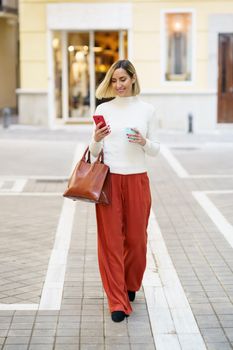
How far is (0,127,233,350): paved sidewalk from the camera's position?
4.85 metres

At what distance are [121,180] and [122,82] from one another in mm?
714

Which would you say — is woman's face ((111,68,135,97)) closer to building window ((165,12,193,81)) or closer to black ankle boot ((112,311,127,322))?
black ankle boot ((112,311,127,322))

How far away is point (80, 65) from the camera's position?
19688 mm

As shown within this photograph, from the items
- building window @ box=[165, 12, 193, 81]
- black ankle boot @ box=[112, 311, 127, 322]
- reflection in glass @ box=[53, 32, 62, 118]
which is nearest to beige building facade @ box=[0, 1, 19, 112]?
reflection in glass @ box=[53, 32, 62, 118]

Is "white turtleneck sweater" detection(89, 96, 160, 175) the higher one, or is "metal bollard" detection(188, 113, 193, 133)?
"white turtleneck sweater" detection(89, 96, 160, 175)

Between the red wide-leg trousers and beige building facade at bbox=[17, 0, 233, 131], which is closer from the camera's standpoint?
the red wide-leg trousers

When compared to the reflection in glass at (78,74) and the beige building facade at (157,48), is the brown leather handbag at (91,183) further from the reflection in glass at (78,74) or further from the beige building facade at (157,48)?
the reflection in glass at (78,74)

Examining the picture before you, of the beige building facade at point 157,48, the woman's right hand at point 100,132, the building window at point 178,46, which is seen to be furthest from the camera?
the building window at point 178,46

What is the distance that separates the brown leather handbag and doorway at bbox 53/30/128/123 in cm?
1423

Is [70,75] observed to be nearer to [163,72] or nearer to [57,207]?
[163,72]

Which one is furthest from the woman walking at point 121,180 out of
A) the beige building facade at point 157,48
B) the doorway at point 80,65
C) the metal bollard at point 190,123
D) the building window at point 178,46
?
the doorway at point 80,65

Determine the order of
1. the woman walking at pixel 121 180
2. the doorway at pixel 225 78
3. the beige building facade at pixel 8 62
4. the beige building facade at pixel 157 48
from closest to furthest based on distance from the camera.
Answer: the woman walking at pixel 121 180
the beige building facade at pixel 157 48
the doorway at pixel 225 78
the beige building facade at pixel 8 62

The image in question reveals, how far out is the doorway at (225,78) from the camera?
1872 cm

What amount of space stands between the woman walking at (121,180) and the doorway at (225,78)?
14.1m
